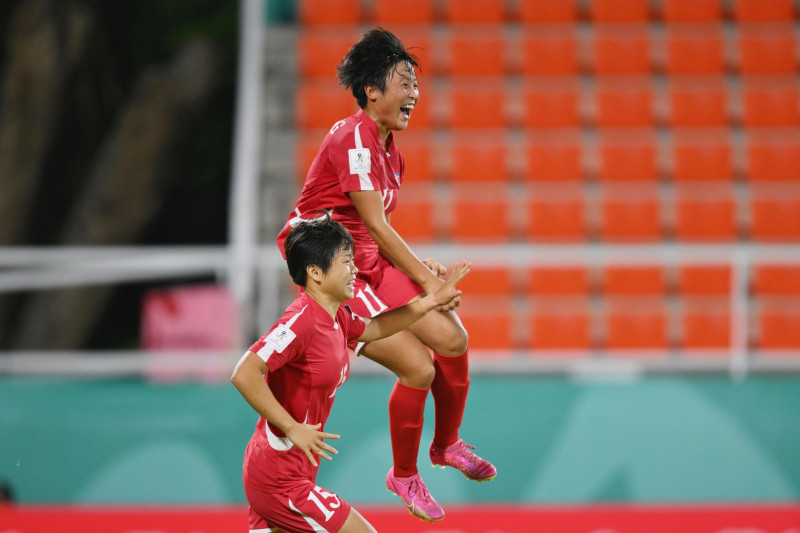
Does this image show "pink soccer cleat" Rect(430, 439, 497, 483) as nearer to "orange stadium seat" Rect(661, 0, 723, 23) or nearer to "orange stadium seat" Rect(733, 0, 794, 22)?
"orange stadium seat" Rect(661, 0, 723, 23)

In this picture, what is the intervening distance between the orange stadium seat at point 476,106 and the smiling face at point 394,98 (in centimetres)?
415

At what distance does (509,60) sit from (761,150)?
6.01 feet

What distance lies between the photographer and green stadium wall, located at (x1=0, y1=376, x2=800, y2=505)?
4.38 metres

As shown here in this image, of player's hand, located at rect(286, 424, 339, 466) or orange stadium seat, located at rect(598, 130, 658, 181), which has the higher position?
orange stadium seat, located at rect(598, 130, 658, 181)

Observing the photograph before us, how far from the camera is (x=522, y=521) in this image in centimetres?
343

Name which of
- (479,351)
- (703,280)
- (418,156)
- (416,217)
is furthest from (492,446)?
(418,156)

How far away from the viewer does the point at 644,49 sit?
6996mm

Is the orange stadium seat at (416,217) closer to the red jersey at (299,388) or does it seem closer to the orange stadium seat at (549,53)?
the orange stadium seat at (549,53)

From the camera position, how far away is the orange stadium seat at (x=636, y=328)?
20.1 ft

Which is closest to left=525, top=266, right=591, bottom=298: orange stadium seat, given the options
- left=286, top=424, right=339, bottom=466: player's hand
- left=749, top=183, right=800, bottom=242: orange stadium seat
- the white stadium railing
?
the white stadium railing

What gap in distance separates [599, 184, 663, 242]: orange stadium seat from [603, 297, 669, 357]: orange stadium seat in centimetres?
50

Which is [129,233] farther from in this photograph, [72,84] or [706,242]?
[706,242]

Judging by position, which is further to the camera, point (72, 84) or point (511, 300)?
point (72, 84)

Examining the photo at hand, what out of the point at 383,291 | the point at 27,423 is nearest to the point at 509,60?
the point at 27,423
